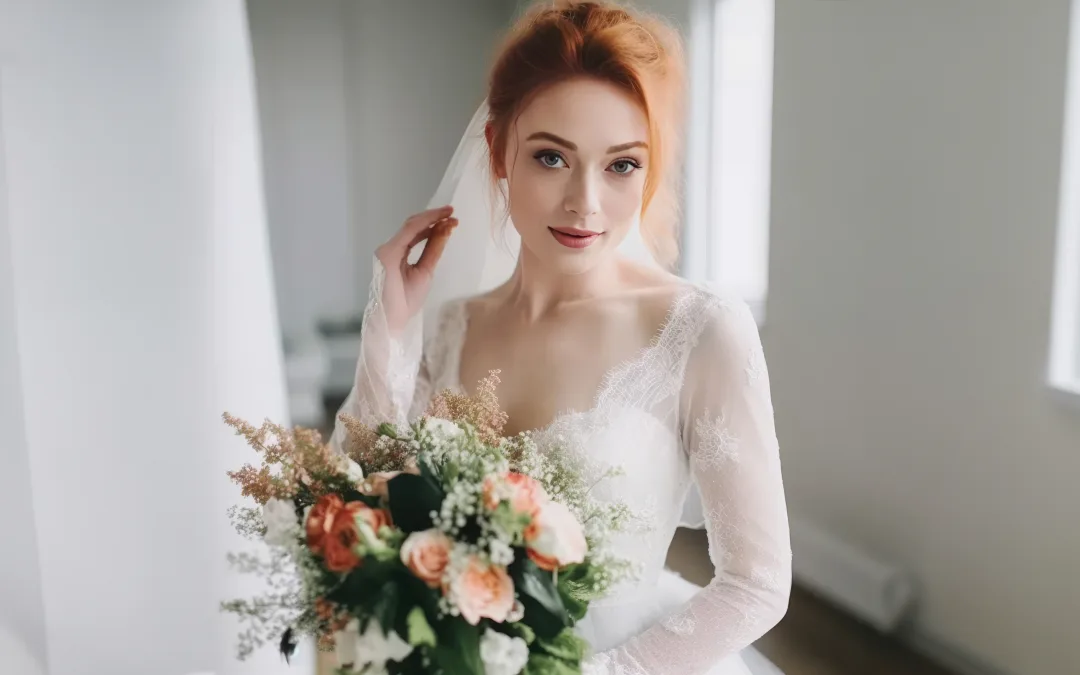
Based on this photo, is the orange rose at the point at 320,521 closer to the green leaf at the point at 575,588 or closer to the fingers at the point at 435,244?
the green leaf at the point at 575,588

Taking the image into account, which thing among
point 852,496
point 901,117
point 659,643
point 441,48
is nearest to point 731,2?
point 901,117

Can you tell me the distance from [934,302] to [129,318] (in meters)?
1.93

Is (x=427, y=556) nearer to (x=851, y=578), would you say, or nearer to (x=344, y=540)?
(x=344, y=540)

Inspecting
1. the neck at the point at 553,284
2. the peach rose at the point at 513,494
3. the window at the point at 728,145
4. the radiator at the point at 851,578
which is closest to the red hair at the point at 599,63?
the neck at the point at 553,284

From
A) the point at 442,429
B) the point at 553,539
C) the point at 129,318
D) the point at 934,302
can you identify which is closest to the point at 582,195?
the point at 442,429

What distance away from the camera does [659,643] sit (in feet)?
3.51

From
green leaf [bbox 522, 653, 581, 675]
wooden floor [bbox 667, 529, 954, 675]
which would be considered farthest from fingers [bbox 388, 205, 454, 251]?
wooden floor [bbox 667, 529, 954, 675]

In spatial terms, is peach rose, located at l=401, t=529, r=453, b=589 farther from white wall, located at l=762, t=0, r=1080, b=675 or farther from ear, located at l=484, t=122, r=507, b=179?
white wall, located at l=762, t=0, r=1080, b=675

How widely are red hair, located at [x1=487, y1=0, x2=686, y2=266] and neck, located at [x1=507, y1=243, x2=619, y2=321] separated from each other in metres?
0.11

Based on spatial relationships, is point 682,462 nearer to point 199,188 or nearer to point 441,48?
point 199,188

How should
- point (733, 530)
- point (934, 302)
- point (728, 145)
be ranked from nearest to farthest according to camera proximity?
point (733, 530) < point (934, 302) < point (728, 145)

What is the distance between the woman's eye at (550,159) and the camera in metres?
1.11

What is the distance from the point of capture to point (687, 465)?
1176mm

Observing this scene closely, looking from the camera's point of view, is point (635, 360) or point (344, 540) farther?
point (635, 360)
